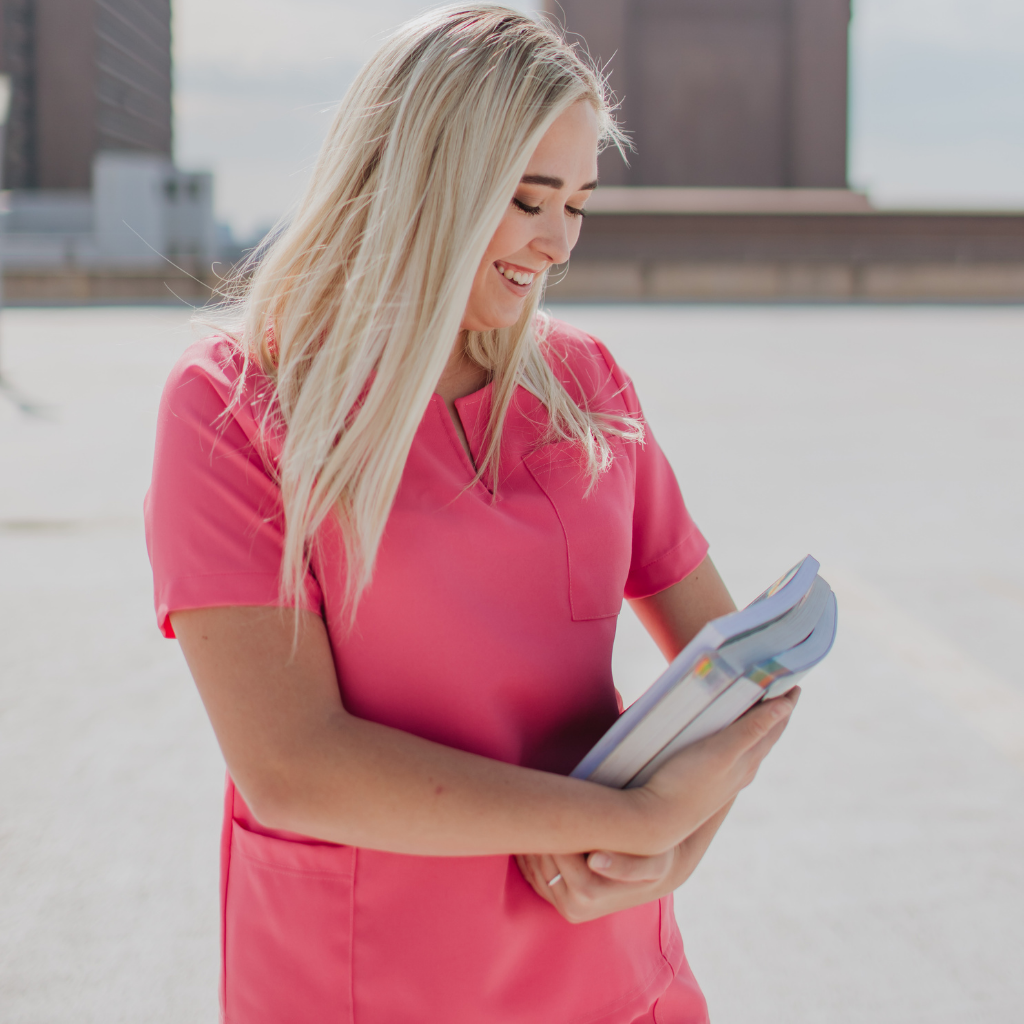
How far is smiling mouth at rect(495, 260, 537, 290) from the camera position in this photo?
3.80 ft

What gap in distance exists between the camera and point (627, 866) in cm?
104

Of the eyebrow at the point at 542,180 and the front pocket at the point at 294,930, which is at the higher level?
the eyebrow at the point at 542,180

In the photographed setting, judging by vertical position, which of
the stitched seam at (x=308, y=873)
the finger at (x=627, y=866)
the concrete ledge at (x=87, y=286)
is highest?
the concrete ledge at (x=87, y=286)

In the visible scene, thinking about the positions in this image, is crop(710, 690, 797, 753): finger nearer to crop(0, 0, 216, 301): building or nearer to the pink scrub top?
the pink scrub top

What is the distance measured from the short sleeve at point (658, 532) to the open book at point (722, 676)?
27 cm

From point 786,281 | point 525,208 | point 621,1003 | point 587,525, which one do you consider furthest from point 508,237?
point 786,281

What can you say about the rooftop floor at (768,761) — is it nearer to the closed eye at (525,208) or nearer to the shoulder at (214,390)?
the shoulder at (214,390)

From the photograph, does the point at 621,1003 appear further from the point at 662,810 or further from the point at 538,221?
the point at 538,221

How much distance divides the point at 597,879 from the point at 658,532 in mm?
450

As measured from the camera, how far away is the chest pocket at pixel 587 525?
3.74 ft

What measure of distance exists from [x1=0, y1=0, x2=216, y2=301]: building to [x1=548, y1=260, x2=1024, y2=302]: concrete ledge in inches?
320

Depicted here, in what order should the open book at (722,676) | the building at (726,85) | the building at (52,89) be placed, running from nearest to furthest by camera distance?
the open book at (722,676) → the building at (726,85) → the building at (52,89)

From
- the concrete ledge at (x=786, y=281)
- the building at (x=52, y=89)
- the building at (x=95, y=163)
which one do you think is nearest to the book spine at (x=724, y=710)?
the building at (x=95, y=163)

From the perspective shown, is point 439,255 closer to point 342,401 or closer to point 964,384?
point 342,401
